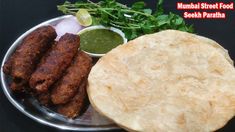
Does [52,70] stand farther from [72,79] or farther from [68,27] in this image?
[68,27]

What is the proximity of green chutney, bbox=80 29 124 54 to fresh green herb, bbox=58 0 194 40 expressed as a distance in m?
0.03

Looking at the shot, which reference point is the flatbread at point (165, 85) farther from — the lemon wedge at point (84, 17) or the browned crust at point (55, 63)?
the lemon wedge at point (84, 17)

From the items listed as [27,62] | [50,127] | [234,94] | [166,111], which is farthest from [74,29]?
[234,94]

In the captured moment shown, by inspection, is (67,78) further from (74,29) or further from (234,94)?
(234,94)

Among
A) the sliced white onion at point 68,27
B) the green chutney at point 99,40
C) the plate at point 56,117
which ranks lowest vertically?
the plate at point 56,117

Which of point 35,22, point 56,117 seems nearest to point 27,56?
point 56,117

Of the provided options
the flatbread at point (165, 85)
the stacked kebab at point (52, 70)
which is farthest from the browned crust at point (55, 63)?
the flatbread at point (165, 85)

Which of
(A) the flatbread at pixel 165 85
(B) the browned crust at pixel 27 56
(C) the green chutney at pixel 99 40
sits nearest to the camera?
(A) the flatbread at pixel 165 85

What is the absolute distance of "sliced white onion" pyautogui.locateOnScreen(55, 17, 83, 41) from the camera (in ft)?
5.29

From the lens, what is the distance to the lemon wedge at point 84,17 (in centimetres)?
160

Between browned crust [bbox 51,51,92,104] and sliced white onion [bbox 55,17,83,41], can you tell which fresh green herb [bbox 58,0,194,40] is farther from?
browned crust [bbox 51,51,92,104]

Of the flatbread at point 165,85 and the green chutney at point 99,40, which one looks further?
the green chutney at point 99,40

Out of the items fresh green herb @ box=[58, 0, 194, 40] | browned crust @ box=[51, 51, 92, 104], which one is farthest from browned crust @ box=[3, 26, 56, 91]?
fresh green herb @ box=[58, 0, 194, 40]

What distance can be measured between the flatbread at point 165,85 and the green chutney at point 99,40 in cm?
11
